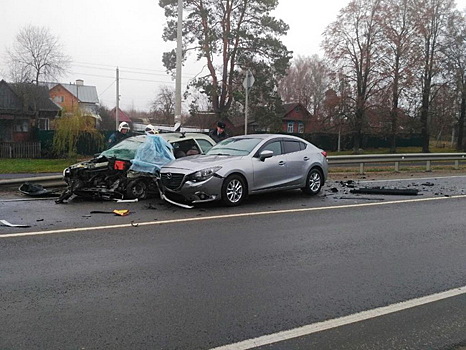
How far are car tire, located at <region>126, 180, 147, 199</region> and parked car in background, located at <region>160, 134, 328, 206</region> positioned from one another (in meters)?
0.82

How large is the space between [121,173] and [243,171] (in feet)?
9.15

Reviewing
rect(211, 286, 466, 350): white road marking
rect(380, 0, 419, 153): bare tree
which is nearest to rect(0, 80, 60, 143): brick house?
rect(380, 0, 419, 153): bare tree

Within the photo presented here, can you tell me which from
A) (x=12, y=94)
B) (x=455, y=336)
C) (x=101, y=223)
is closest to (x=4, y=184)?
(x=101, y=223)

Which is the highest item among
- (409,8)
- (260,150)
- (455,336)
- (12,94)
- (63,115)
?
(409,8)

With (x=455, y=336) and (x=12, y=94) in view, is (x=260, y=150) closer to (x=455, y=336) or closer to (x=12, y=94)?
(x=455, y=336)

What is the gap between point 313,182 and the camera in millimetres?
10898

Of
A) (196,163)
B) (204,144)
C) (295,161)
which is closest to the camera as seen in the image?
(196,163)

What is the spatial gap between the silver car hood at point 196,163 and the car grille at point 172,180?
0.12m

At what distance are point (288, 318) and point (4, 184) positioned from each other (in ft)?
31.5

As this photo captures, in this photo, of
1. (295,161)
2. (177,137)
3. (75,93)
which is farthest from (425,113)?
(75,93)

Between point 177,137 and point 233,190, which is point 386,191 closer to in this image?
point 233,190

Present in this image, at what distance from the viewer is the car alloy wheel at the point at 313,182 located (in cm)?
1078

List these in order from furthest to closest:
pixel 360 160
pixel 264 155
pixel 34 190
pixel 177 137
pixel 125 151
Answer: pixel 360 160 < pixel 177 137 < pixel 34 190 < pixel 125 151 < pixel 264 155

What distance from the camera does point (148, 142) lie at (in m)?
9.98
